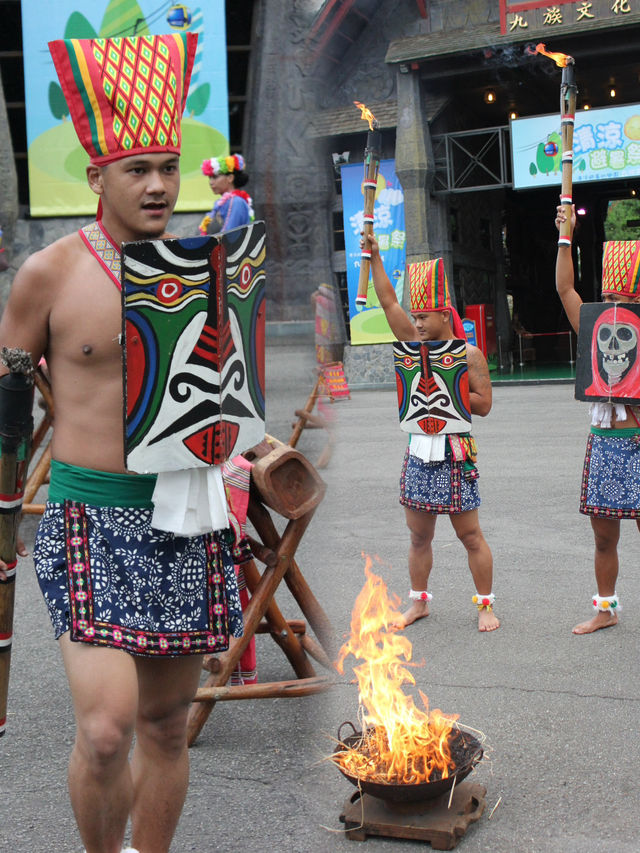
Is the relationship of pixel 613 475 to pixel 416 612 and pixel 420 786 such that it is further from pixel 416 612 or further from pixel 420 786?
pixel 420 786

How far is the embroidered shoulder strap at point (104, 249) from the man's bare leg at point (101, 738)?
79 cm

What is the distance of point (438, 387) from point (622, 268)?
0.96 m

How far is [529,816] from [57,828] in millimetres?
1246

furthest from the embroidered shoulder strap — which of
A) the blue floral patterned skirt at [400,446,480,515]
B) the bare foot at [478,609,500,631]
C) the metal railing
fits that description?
the metal railing

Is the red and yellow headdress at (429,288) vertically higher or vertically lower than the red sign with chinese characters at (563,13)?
lower

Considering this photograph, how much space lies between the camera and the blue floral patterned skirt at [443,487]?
15.0 ft

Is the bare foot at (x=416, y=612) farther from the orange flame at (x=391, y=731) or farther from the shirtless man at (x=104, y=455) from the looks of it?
the shirtless man at (x=104, y=455)

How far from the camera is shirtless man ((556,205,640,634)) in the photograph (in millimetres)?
4410

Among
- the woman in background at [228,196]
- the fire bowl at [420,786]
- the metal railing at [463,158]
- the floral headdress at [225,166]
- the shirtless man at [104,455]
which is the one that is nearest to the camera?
the shirtless man at [104,455]

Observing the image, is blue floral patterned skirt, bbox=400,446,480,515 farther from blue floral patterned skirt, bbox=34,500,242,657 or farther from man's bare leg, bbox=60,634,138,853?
man's bare leg, bbox=60,634,138,853

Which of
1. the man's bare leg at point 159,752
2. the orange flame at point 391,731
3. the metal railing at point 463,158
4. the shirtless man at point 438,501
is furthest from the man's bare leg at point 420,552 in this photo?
the metal railing at point 463,158

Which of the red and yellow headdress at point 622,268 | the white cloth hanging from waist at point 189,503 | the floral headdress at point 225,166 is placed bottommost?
the white cloth hanging from waist at point 189,503

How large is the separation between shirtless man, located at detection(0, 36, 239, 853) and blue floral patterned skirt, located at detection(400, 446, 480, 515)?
2411 millimetres

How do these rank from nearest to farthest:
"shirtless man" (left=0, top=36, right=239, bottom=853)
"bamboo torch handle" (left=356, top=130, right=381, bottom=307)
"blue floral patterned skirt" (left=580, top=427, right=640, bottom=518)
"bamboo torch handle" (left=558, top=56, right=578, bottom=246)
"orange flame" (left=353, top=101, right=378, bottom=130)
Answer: "shirtless man" (left=0, top=36, right=239, bottom=853)
"orange flame" (left=353, top=101, right=378, bottom=130)
"bamboo torch handle" (left=356, top=130, right=381, bottom=307)
"bamboo torch handle" (left=558, top=56, right=578, bottom=246)
"blue floral patterned skirt" (left=580, top=427, right=640, bottom=518)
